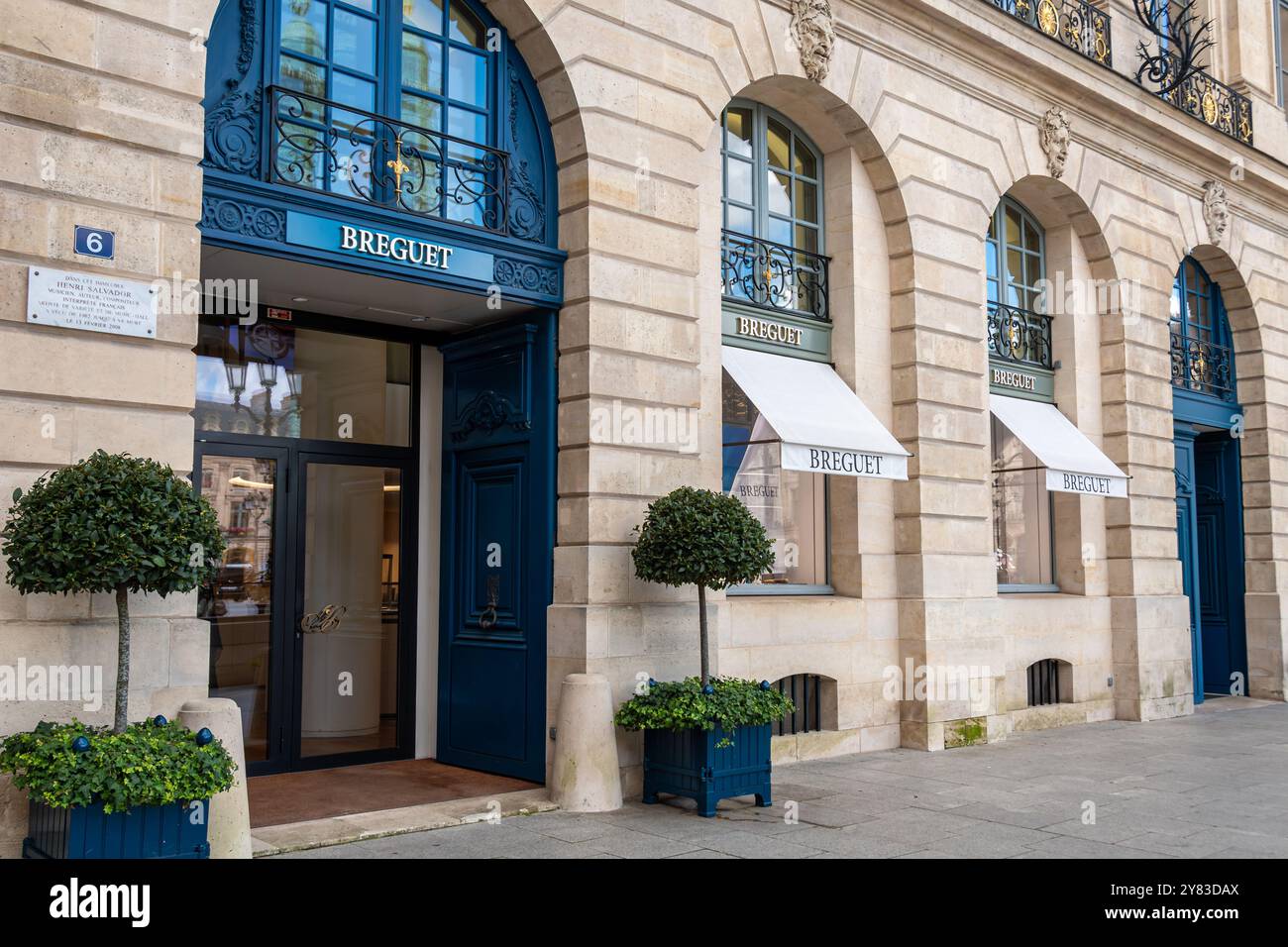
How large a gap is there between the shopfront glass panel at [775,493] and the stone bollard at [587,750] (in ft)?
→ 11.2

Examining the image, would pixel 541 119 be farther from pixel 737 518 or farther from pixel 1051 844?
pixel 1051 844

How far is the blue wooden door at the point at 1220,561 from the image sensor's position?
66.5ft

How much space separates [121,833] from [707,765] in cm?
448

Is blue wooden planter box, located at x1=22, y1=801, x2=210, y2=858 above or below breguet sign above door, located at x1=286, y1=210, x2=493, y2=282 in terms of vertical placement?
below

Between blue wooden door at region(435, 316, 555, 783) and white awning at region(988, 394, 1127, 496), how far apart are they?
6930 mm

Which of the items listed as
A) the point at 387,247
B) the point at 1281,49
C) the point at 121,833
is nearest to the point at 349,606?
the point at 387,247

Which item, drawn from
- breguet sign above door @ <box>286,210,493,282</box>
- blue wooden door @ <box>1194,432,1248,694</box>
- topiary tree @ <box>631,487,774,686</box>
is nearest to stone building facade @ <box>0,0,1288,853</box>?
blue wooden door @ <box>1194,432,1248,694</box>

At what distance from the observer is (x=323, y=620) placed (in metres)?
11.2

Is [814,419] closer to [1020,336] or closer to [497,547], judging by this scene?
[497,547]

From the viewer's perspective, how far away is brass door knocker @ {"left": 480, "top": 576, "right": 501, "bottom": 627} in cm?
1098

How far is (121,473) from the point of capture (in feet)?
21.9

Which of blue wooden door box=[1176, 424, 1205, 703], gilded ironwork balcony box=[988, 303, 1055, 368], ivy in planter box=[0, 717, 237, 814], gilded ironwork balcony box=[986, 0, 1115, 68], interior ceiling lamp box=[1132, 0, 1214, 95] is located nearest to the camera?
ivy in planter box=[0, 717, 237, 814]

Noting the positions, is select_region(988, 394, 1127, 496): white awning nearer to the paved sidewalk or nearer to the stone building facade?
the stone building facade
